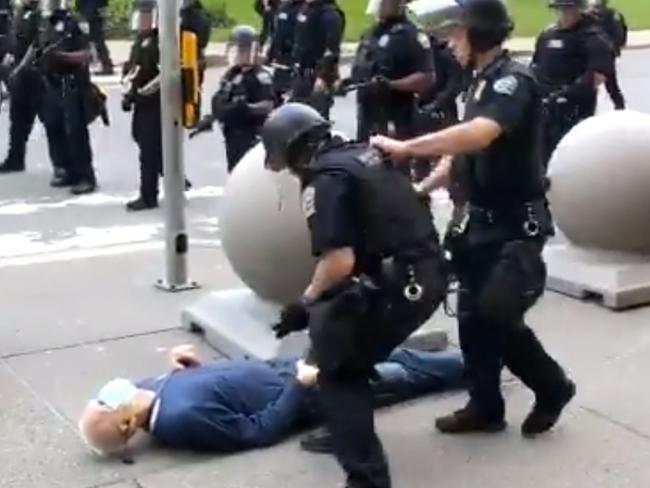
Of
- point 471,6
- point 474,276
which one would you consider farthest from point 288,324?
point 471,6

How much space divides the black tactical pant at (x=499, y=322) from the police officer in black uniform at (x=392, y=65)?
5373mm

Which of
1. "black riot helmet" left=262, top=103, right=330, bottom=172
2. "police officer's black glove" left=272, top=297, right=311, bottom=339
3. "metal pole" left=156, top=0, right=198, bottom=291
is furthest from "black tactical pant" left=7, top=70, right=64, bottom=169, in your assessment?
"police officer's black glove" left=272, top=297, right=311, bottom=339

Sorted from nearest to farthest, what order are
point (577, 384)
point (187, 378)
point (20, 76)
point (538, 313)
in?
point (187, 378)
point (577, 384)
point (538, 313)
point (20, 76)

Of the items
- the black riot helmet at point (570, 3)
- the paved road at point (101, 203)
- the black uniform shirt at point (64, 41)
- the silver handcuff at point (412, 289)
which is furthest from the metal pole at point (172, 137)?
the black uniform shirt at point (64, 41)

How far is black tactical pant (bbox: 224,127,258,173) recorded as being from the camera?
34.0ft

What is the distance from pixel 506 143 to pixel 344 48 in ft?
71.4

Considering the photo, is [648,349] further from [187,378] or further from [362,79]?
[362,79]

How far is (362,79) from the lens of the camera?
36.1 ft

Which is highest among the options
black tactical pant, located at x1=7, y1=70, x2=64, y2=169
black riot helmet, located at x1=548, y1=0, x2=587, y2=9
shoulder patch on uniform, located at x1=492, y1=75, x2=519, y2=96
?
shoulder patch on uniform, located at x1=492, y1=75, x2=519, y2=96

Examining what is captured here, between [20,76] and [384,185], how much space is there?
8404 mm

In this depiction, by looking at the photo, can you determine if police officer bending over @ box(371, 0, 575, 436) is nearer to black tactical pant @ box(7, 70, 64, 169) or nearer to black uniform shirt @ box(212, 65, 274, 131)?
black uniform shirt @ box(212, 65, 274, 131)

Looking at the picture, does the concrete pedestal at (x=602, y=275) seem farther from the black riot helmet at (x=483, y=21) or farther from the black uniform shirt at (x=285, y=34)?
the black uniform shirt at (x=285, y=34)

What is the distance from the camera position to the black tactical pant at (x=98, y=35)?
21.4 m

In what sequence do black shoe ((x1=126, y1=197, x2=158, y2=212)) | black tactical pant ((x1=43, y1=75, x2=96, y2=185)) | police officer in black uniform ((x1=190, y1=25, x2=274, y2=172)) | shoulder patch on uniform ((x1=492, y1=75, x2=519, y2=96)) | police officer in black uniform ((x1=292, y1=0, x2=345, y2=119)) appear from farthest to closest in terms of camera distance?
police officer in black uniform ((x1=292, y1=0, x2=345, y2=119)) → black tactical pant ((x1=43, y1=75, x2=96, y2=185)) → black shoe ((x1=126, y1=197, x2=158, y2=212)) → police officer in black uniform ((x1=190, y1=25, x2=274, y2=172)) → shoulder patch on uniform ((x1=492, y1=75, x2=519, y2=96))
